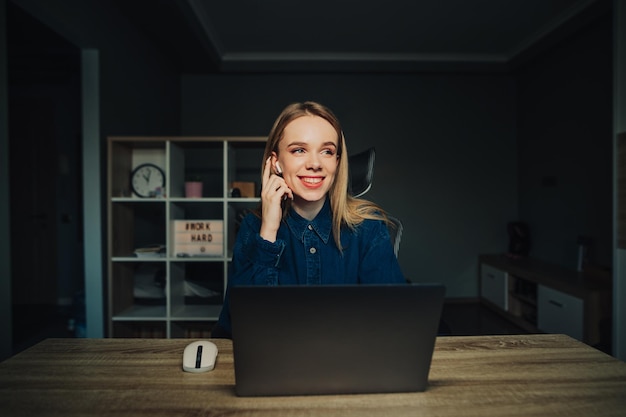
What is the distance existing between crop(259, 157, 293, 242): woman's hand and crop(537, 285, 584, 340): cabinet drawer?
292 centimetres

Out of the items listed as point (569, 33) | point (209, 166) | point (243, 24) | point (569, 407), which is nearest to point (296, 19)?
point (243, 24)

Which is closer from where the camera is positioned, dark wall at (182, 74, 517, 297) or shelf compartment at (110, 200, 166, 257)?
shelf compartment at (110, 200, 166, 257)

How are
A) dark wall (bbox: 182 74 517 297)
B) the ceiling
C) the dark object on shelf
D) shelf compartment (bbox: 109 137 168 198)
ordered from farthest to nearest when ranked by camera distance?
dark wall (bbox: 182 74 517 297) → the dark object on shelf → the ceiling → shelf compartment (bbox: 109 137 168 198)

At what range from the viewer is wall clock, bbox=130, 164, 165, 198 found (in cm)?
292

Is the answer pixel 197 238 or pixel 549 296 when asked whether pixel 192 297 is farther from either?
pixel 549 296

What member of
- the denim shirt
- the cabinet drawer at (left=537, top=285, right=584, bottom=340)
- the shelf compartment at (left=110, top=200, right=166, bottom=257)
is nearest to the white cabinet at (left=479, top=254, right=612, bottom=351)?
the cabinet drawer at (left=537, top=285, right=584, bottom=340)

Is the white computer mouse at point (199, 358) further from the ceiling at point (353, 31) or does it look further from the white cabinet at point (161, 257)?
the ceiling at point (353, 31)

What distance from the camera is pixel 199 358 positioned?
987 millimetres

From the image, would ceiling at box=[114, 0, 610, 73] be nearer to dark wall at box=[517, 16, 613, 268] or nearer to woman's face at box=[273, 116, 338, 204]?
dark wall at box=[517, 16, 613, 268]

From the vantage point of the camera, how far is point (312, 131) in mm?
1379

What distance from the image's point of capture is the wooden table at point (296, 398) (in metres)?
0.78

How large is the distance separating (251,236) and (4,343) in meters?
1.50

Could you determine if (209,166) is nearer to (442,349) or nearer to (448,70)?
(448,70)

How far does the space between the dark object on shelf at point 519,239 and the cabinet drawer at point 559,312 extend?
1.16 metres
